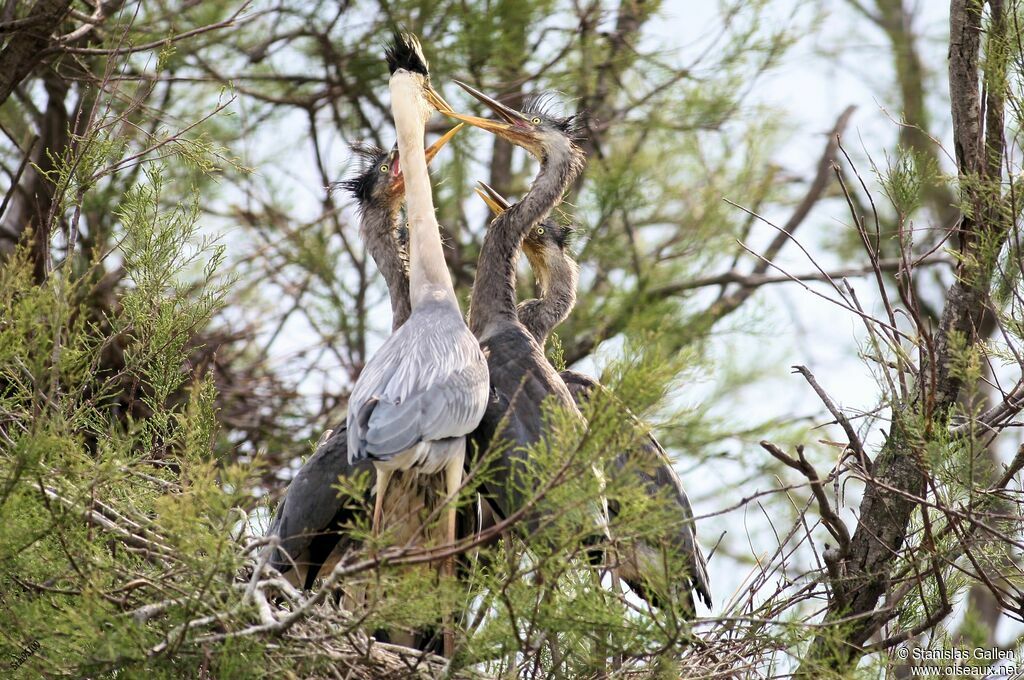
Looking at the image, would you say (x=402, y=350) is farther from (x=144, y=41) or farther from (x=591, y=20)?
(x=591, y=20)

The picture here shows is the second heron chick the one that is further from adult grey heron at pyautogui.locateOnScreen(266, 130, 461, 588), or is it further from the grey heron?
adult grey heron at pyautogui.locateOnScreen(266, 130, 461, 588)

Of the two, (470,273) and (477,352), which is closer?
(477,352)

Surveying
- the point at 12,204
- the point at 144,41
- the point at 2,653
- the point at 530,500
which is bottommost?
the point at 2,653

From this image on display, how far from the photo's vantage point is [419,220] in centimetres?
378

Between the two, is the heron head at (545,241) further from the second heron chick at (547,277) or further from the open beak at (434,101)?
the open beak at (434,101)

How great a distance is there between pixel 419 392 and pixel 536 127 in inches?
82.3

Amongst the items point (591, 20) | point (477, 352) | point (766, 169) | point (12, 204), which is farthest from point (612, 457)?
point (766, 169)

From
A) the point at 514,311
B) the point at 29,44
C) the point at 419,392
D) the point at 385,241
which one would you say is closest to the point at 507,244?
the point at 514,311

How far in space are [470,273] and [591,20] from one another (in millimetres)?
1429

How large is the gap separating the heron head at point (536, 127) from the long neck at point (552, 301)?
1.55 ft

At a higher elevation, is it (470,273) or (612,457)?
(470,273)

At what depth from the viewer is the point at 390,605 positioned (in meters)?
2.64

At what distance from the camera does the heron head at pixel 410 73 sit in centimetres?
396

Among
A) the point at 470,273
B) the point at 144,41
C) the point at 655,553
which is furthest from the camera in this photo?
the point at 470,273
